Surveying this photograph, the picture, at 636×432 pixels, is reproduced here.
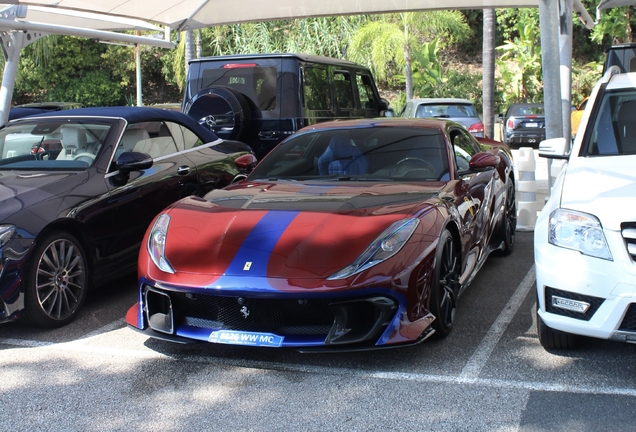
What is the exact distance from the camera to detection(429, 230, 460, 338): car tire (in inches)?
177

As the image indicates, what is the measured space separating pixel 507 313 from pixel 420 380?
1516 millimetres

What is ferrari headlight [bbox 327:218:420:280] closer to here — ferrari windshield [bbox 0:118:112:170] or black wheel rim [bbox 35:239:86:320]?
black wheel rim [bbox 35:239:86:320]

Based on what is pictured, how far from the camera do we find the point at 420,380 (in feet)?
13.6

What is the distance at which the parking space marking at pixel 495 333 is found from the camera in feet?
14.0

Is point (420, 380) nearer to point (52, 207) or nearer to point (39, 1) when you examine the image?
point (52, 207)

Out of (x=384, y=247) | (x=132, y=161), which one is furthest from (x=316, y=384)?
(x=132, y=161)

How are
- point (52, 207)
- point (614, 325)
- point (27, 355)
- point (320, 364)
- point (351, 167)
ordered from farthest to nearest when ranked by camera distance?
point (351, 167)
point (52, 207)
point (27, 355)
point (320, 364)
point (614, 325)

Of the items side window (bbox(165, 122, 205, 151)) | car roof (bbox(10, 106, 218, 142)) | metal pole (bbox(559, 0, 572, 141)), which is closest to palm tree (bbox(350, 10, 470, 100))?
metal pole (bbox(559, 0, 572, 141))

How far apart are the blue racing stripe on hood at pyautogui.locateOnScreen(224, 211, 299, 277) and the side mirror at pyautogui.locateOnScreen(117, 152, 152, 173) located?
178 centimetres

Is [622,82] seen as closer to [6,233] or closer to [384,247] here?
[384,247]

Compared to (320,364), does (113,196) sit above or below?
above

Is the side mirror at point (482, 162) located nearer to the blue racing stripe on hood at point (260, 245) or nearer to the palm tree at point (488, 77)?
the blue racing stripe on hood at point (260, 245)

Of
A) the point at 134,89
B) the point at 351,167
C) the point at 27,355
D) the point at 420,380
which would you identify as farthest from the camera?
the point at 134,89

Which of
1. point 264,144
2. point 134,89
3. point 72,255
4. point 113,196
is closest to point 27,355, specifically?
point 72,255
